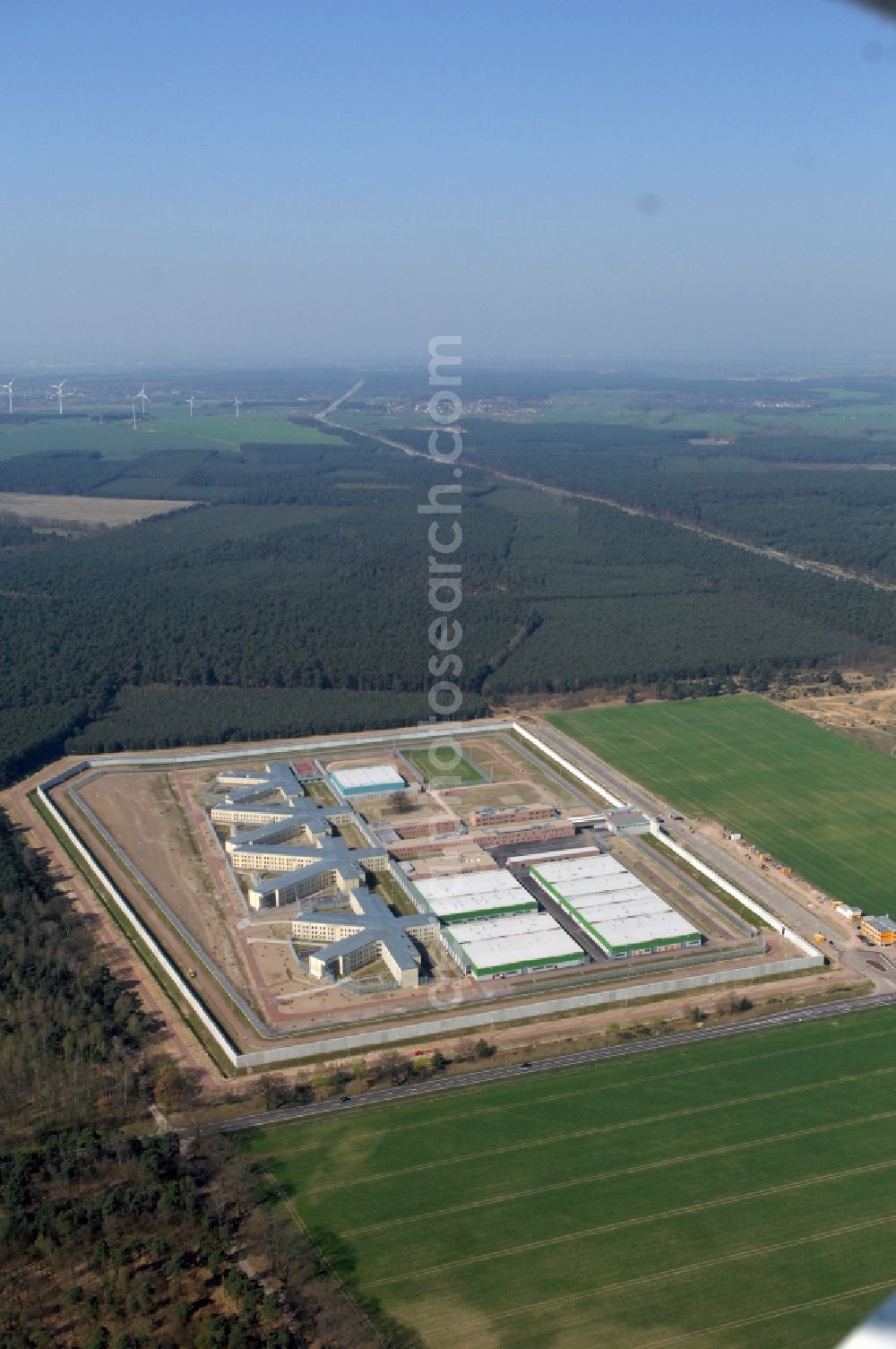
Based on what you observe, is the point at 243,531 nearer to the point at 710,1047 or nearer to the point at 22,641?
the point at 22,641

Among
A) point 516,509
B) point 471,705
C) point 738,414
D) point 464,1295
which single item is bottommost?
point 464,1295

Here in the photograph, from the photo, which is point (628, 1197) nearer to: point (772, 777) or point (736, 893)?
point (736, 893)

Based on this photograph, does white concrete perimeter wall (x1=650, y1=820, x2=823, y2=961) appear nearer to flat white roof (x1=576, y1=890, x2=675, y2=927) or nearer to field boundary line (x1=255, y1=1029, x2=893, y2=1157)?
flat white roof (x1=576, y1=890, x2=675, y2=927)

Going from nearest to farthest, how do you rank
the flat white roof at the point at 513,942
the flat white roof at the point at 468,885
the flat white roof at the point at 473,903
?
the flat white roof at the point at 513,942, the flat white roof at the point at 473,903, the flat white roof at the point at 468,885

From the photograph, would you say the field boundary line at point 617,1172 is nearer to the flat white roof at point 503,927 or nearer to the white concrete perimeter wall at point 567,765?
the flat white roof at point 503,927

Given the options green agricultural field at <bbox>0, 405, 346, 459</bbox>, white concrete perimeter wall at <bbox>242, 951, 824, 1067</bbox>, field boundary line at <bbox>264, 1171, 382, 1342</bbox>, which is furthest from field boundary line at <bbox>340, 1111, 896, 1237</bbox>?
green agricultural field at <bbox>0, 405, 346, 459</bbox>

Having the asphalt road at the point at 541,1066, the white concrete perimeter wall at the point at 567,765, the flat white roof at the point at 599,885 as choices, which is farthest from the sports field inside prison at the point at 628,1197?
the white concrete perimeter wall at the point at 567,765

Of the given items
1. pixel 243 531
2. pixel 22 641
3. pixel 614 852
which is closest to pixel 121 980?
pixel 614 852
